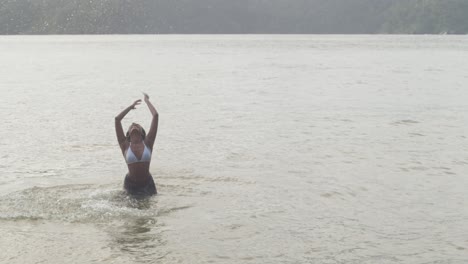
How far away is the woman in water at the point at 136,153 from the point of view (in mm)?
12109

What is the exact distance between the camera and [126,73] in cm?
5528

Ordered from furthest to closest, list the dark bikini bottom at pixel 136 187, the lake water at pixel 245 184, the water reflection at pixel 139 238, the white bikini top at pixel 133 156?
1. the dark bikini bottom at pixel 136 187
2. the white bikini top at pixel 133 156
3. the lake water at pixel 245 184
4. the water reflection at pixel 139 238

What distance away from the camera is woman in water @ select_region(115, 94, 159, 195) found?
12109 millimetres

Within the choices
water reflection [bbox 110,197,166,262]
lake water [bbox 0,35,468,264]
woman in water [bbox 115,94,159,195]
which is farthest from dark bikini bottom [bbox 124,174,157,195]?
water reflection [bbox 110,197,166,262]

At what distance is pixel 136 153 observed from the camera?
12.1 metres

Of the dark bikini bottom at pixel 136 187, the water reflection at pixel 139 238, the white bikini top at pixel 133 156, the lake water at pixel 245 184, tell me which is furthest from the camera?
the dark bikini bottom at pixel 136 187

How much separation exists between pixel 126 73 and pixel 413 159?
40725 millimetres

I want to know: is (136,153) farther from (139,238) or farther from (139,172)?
(139,238)

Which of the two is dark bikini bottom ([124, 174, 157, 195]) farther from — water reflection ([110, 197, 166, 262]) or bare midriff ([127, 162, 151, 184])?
water reflection ([110, 197, 166, 262])

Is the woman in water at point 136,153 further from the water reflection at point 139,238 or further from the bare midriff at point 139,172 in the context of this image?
the water reflection at point 139,238

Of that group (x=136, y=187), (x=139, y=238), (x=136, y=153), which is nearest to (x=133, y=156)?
(x=136, y=153)

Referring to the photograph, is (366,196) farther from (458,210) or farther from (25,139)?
A: (25,139)

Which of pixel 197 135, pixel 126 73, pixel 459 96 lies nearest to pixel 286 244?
pixel 197 135

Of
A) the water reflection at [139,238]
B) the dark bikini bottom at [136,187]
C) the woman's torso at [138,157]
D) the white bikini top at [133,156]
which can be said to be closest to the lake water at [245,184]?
the water reflection at [139,238]
